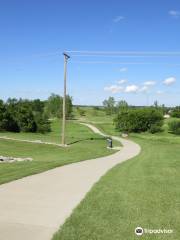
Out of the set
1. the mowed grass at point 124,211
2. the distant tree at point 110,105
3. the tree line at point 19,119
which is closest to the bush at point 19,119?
the tree line at point 19,119

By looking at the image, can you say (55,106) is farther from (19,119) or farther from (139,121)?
(19,119)

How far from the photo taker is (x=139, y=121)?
67812mm

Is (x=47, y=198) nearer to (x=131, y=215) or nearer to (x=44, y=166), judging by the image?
(x=131, y=215)

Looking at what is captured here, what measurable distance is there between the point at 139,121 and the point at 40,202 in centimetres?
5968

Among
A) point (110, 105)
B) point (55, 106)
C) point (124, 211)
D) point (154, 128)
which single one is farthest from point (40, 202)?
point (110, 105)

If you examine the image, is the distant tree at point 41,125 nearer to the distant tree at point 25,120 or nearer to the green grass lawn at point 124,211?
the distant tree at point 25,120

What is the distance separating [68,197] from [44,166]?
6.13 m

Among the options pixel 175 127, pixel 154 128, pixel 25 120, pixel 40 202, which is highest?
pixel 25 120

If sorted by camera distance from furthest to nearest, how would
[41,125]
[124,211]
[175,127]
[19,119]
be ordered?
[175,127] → [41,125] → [19,119] → [124,211]

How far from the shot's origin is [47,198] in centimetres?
944

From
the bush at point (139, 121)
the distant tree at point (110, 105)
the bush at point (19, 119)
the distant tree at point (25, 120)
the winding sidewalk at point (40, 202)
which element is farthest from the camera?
the distant tree at point (110, 105)

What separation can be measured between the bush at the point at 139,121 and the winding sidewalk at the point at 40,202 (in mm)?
53833

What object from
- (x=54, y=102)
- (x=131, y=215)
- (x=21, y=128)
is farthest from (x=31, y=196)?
(x=54, y=102)

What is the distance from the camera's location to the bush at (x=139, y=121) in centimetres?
6762
